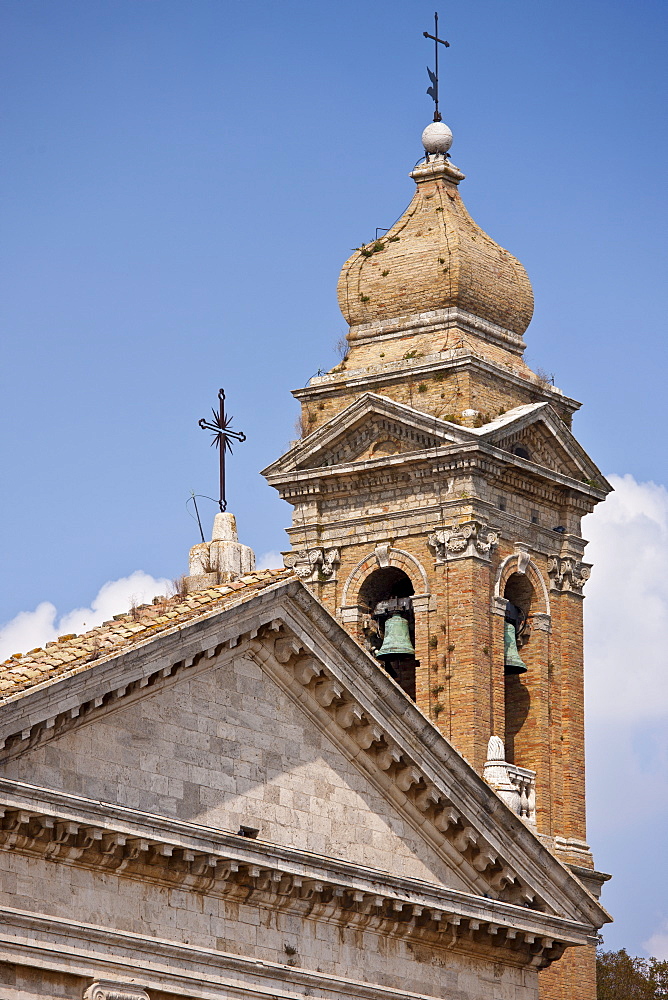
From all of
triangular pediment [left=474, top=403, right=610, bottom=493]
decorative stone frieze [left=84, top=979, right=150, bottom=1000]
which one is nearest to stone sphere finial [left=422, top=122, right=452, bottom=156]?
triangular pediment [left=474, top=403, right=610, bottom=493]

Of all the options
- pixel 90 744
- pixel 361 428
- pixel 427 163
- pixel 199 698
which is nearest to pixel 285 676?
pixel 199 698

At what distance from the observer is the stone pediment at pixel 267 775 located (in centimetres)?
2655

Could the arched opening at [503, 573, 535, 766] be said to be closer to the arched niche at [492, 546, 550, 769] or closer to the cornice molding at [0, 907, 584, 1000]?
the arched niche at [492, 546, 550, 769]

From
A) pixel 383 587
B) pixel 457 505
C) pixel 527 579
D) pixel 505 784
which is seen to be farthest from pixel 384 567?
pixel 505 784

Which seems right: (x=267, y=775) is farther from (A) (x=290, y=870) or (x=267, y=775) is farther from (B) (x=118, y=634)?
(B) (x=118, y=634)

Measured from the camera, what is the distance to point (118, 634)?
2803 centimetres

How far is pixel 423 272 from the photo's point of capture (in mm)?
46531

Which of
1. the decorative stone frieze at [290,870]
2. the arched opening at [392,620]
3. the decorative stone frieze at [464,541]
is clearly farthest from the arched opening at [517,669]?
the decorative stone frieze at [290,870]

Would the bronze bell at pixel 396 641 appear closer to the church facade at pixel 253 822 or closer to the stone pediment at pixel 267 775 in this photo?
the church facade at pixel 253 822

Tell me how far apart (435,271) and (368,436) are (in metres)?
3.39

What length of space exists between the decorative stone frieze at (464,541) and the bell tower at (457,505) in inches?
0.9

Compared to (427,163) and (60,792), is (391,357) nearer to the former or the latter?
(427,163)

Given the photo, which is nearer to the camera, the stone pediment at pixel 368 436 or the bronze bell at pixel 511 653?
the stone pediment at pixel 368 436

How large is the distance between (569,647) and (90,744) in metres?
19.7
